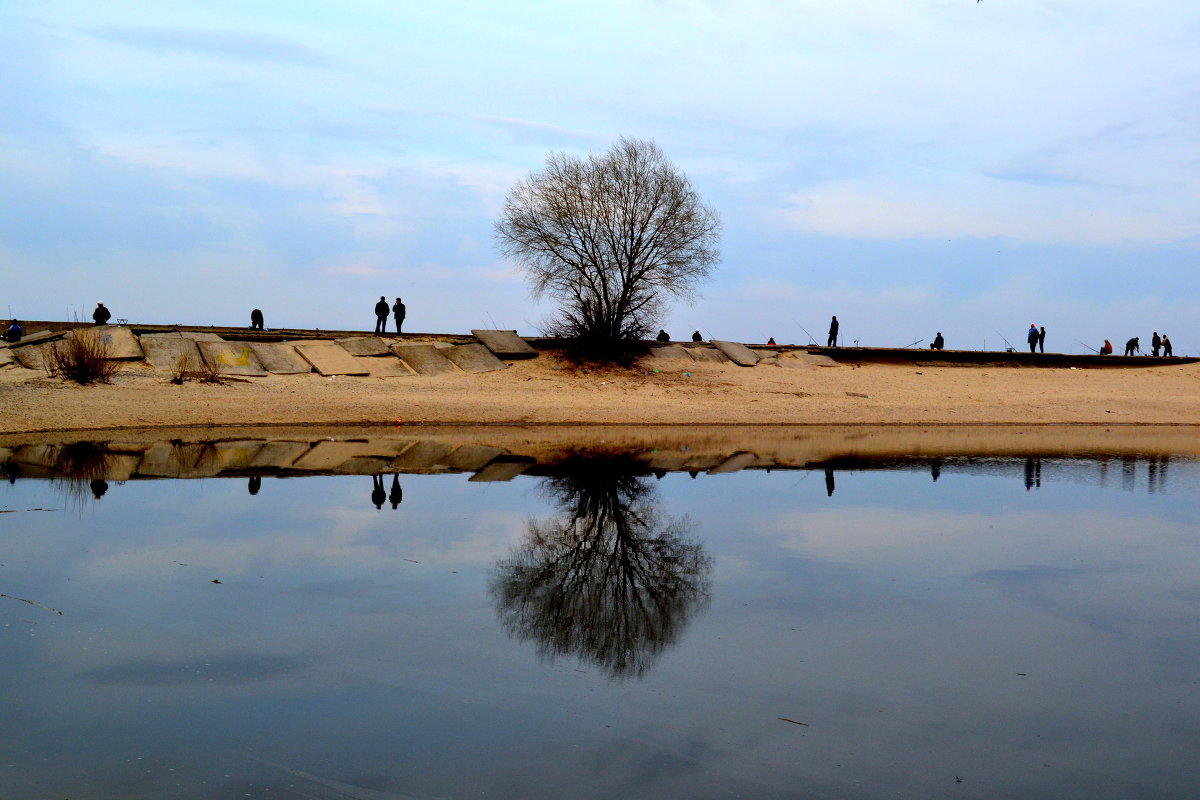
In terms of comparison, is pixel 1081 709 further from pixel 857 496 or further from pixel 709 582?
pixel 857 496

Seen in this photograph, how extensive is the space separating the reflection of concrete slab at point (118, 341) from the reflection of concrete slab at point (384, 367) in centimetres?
596

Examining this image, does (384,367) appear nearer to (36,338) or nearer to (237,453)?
(36,338)

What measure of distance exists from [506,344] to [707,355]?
7.14 meters

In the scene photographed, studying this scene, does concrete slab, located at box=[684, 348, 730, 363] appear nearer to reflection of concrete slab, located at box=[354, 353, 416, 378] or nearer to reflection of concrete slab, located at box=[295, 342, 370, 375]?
reflection of concrete slab, located at box=[354, 353, 416, 378]

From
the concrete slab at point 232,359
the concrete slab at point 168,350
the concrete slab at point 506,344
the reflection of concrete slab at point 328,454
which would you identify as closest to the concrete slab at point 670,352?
the concrete slab at point 506,344

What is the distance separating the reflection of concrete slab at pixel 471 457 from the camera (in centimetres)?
1734

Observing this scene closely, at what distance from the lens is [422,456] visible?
1856cm

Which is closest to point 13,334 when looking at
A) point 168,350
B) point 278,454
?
point 168,350

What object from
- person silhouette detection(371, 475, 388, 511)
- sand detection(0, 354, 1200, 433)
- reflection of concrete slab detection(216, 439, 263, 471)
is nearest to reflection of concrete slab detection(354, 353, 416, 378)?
sand detection(0, 354, 1200, 433)

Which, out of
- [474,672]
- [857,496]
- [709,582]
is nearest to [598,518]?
[709,582]

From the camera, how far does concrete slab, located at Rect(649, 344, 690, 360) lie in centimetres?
3531

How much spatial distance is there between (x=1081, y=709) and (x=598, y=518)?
22.5 feet

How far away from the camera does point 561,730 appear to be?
233 inches

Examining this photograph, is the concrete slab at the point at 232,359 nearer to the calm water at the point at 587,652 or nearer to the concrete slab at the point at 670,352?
the concrete slab at the point at 670,352
